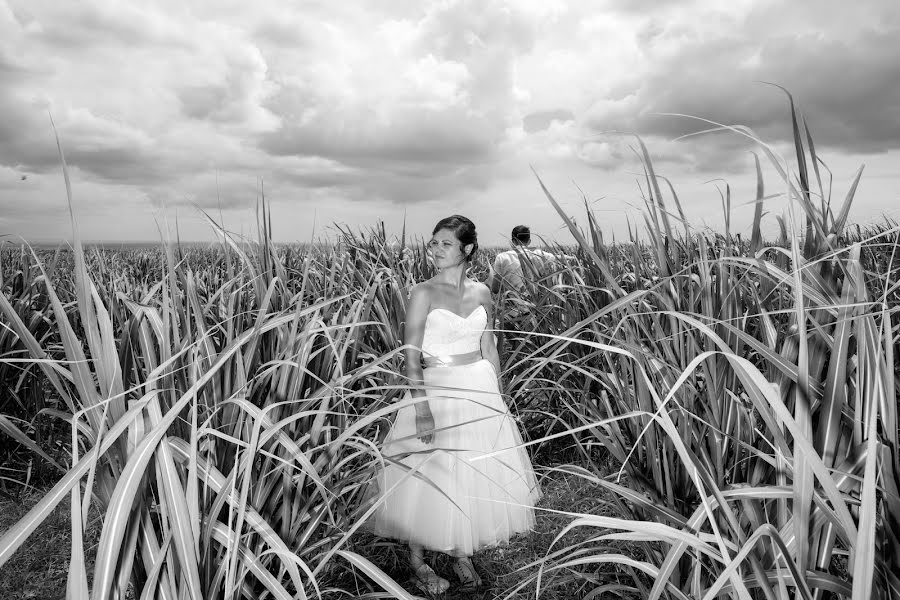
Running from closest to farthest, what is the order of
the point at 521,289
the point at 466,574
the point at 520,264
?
the point at 466,574, the point at 520,264, the point at 521,289

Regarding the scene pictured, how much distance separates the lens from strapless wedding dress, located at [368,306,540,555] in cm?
248

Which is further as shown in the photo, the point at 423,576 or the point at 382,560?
the point at 382,560

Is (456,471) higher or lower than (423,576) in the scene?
higher

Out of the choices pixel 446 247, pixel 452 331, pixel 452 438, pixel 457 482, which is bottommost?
pixel 457 482

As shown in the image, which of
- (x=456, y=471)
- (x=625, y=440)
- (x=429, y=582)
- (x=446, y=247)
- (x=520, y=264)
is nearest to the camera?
(x=625, y=440)

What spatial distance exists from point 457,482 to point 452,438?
0.20 meters

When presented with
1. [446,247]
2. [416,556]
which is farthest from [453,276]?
[416,556]

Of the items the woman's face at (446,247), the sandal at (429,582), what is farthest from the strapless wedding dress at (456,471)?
the woman's face at (446,247)

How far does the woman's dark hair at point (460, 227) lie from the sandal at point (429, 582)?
4.75ft

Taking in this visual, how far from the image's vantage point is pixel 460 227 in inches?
106

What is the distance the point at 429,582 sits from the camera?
7.74ft

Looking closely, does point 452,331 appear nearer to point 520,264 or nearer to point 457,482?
point 457,482

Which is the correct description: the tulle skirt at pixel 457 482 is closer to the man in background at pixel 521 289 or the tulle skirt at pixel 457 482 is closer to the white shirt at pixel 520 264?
the man in background at pixel 521 289

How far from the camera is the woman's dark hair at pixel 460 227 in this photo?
8.79 ft
